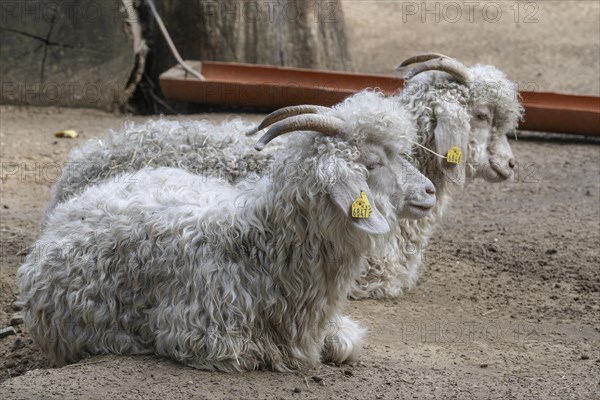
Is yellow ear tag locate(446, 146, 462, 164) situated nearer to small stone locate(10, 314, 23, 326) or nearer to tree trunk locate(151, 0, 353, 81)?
small stone locate(10, 314, 23, 326)

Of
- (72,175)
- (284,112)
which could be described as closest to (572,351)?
(284,112)

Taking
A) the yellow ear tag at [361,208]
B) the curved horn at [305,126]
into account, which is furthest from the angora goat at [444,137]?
the yellow ear tag at [361,208]

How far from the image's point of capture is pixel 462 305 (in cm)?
616

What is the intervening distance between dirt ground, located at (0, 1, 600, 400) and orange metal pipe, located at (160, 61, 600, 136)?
0.24 metres

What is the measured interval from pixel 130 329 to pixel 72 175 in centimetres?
169

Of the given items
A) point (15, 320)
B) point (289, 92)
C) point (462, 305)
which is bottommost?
point (462, 305)

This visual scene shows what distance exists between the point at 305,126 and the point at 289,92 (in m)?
4.56

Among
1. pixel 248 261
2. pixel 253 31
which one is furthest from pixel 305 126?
pixel 253 31

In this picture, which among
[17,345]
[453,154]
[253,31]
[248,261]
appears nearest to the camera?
[248,261]

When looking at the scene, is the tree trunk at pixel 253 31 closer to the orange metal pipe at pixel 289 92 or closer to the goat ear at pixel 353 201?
the orange metal pipe at pixel 289 92

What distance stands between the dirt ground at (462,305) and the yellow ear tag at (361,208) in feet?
2.62

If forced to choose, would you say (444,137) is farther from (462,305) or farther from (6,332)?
(6,332)

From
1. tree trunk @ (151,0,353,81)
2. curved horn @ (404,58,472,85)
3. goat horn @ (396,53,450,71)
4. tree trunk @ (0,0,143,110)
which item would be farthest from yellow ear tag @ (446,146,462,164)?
tree trunk @ (0,0,143,110)

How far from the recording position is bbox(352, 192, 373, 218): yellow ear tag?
176 inches
